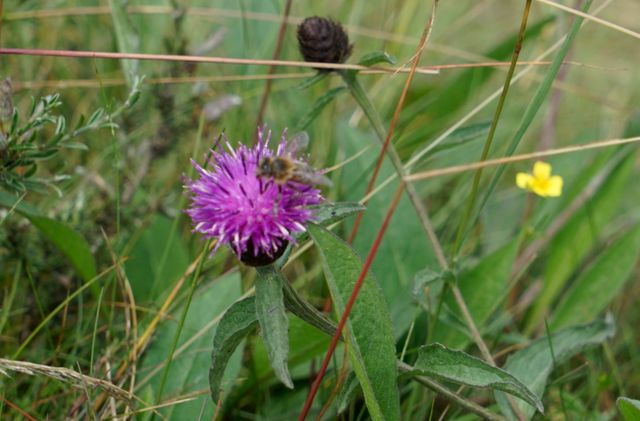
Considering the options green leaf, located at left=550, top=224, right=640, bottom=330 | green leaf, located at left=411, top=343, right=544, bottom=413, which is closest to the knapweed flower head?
green leaf, located at left=411, top=343, right=544, bottom=413

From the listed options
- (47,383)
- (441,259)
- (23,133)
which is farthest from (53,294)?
(441,259)

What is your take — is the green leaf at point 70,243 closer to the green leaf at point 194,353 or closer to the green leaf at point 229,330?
the green leaf at point 194,353

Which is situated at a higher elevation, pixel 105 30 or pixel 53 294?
pixel 105 30

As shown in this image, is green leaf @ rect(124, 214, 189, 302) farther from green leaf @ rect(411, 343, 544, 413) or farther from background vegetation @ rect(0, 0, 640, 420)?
green leaf @ rect(411, 343, 544, 413)

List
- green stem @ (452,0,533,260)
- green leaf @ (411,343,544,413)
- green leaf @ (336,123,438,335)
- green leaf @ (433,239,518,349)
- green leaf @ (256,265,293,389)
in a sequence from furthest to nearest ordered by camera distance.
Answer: green leaf @ (336,123,438,335), green leaf @ (433,239,518,349), green stem @ (452,0,533,260), green leaf @ (411,343,544,413), green leaf @ (256,265,293,389)

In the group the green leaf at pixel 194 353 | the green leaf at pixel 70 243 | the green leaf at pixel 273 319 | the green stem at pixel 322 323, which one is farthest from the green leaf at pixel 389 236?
the green leaf at pixel 273 319

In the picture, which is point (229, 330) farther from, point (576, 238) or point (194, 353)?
point (576, 238)

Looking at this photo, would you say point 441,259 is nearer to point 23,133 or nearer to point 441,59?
point 23,133
